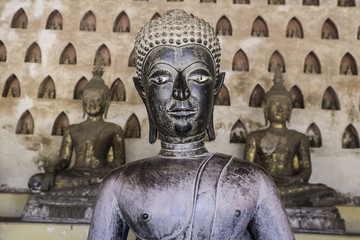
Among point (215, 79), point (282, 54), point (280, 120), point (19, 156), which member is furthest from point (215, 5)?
point (215, 79)

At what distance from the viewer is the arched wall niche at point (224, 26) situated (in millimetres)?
5212

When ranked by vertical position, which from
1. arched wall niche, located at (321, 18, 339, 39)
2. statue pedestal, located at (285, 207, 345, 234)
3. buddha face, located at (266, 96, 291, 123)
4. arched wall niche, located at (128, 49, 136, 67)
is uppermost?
arched wall niche, located at (321, 18, 339, 39)

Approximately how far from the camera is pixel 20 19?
206 inches

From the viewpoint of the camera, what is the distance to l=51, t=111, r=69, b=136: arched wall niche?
4.95 meters

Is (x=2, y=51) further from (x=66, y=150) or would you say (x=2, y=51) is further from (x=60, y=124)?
(x=66, y=150)

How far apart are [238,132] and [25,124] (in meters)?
2.26

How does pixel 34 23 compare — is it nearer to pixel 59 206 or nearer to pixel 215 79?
pixel 59 206

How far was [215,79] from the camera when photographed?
1732mm

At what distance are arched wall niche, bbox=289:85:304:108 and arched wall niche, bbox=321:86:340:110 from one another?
232 mm

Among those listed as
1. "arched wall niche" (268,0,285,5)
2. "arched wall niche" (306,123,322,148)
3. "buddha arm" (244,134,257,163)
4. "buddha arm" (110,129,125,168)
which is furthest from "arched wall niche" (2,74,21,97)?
"arched wall niche" (306,123,322,148)

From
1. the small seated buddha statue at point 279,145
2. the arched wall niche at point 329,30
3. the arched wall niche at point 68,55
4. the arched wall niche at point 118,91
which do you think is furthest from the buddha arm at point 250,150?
the arched wall niche at point 68,55

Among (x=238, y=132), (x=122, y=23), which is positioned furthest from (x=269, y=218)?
(x=122, y=23)

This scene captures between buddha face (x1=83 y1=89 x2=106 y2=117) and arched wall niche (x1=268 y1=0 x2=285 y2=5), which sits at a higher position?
arched wall niche (x1=268 y1=0 x2=285 y2=5)

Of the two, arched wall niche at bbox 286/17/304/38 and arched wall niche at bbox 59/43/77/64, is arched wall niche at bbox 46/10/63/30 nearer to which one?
arched wall niche at bbox 59/43/77/64
